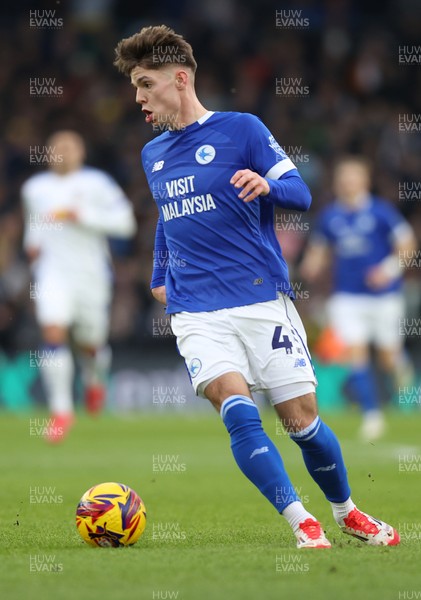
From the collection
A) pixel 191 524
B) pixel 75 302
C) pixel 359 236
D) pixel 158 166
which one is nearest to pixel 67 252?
pixel 75 302

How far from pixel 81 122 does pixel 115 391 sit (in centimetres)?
550

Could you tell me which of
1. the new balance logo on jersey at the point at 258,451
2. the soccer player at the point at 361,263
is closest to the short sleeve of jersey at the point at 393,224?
the soccer player at the point at 361,263

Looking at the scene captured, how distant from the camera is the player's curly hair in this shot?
5.65m

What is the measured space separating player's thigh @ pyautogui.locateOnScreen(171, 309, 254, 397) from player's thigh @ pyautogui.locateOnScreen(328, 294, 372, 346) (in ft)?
27.7

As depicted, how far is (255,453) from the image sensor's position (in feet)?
17.5

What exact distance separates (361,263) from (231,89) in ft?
24.1

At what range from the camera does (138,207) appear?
19.4m

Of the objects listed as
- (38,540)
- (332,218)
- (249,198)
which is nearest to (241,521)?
(38,540)

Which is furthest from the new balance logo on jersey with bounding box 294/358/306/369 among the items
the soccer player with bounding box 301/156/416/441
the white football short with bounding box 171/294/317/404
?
the soccer player with bounding box 301/156/416/441

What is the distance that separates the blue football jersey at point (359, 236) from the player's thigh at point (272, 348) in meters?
8.31

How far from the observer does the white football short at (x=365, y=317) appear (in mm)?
13984

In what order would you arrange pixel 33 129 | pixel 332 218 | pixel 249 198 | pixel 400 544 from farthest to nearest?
1. pixel 33 129
2. pixel 332 218
3. pixel 400 544
4. pixel 249 198

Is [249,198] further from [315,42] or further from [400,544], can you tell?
[315,42]

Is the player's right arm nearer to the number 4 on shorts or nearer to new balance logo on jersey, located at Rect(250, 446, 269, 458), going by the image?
the number 4 on shorts
